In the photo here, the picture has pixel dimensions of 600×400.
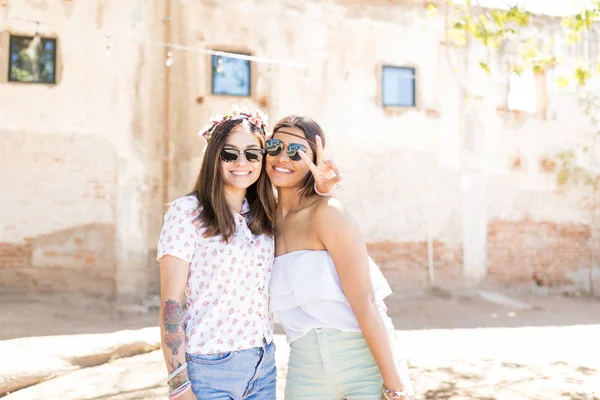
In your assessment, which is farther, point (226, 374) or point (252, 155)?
point (252, 155)

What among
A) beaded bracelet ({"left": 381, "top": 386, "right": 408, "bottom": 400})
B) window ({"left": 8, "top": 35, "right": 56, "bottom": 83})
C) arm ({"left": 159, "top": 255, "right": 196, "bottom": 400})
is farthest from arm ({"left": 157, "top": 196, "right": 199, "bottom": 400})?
window ({"left": 8, "top": 35, "right": 56, "bottom": 83})

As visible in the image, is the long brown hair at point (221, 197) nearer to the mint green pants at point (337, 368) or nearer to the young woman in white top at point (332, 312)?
the young woman in white top at point (332, 312)

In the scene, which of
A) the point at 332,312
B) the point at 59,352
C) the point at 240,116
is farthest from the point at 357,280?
the point at 59,352

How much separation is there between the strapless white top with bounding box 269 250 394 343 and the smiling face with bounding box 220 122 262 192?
1.19 feet

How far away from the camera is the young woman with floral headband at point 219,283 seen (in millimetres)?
2051

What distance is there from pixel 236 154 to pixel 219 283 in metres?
0.53

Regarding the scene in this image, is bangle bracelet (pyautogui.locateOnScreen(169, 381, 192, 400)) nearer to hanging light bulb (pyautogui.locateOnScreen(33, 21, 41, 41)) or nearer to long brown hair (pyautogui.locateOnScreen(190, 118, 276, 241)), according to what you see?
long brown hair (pyautogui.locateOnScreen(190, 118, 276, 241))

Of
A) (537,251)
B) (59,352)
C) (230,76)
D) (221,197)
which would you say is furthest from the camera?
(537,251)

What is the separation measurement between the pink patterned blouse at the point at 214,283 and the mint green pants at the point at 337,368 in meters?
0.22

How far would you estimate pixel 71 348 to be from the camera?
604cm

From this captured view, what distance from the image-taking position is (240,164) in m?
2.25

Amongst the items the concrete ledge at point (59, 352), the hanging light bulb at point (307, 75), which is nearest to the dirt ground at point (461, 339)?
the concrete ledge at point (59, 352)

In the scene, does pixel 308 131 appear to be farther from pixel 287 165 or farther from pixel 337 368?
pixel 337 368

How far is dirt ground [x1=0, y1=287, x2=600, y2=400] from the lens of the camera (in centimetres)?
516
